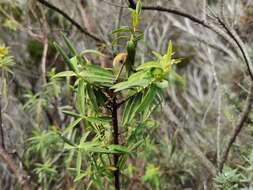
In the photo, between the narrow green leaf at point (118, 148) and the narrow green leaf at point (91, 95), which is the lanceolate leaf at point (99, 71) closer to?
the narrow green leaf at point (91, 95)

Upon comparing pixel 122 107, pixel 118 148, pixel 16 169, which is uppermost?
pixel 122 107

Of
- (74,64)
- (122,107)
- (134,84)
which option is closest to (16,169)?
(122,107)

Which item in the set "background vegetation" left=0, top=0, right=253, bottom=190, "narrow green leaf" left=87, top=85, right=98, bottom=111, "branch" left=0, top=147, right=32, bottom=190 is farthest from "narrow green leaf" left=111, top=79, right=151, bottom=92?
"branch" left=0, top=147, right=32, bottom=190

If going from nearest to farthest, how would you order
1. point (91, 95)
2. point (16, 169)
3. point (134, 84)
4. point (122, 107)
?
1. point (134, 84)
2. point (91, 95)
3. point (16, 169)
4. point (122, 107)

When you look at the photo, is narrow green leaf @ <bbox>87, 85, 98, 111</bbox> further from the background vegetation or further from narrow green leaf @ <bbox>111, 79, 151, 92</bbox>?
narrow green leaf @ <bbox>111, 79, 151, 92</bbox>

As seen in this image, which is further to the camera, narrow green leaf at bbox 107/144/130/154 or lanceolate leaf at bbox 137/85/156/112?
narrow green leaf at bbox 107/144/130/154

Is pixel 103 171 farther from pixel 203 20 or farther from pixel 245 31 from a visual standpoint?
pixel 245 31

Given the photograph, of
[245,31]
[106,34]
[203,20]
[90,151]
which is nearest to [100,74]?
[90,151]

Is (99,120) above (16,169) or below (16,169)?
above

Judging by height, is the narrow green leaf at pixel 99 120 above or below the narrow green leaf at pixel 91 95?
below

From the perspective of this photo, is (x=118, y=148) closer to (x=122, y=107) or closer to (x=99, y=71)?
(x=99, y=71)

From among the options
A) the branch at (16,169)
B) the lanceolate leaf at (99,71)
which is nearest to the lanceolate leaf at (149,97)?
the lanceolate leaf at (99,71)

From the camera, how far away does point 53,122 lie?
289 cm

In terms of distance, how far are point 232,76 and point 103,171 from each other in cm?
161
